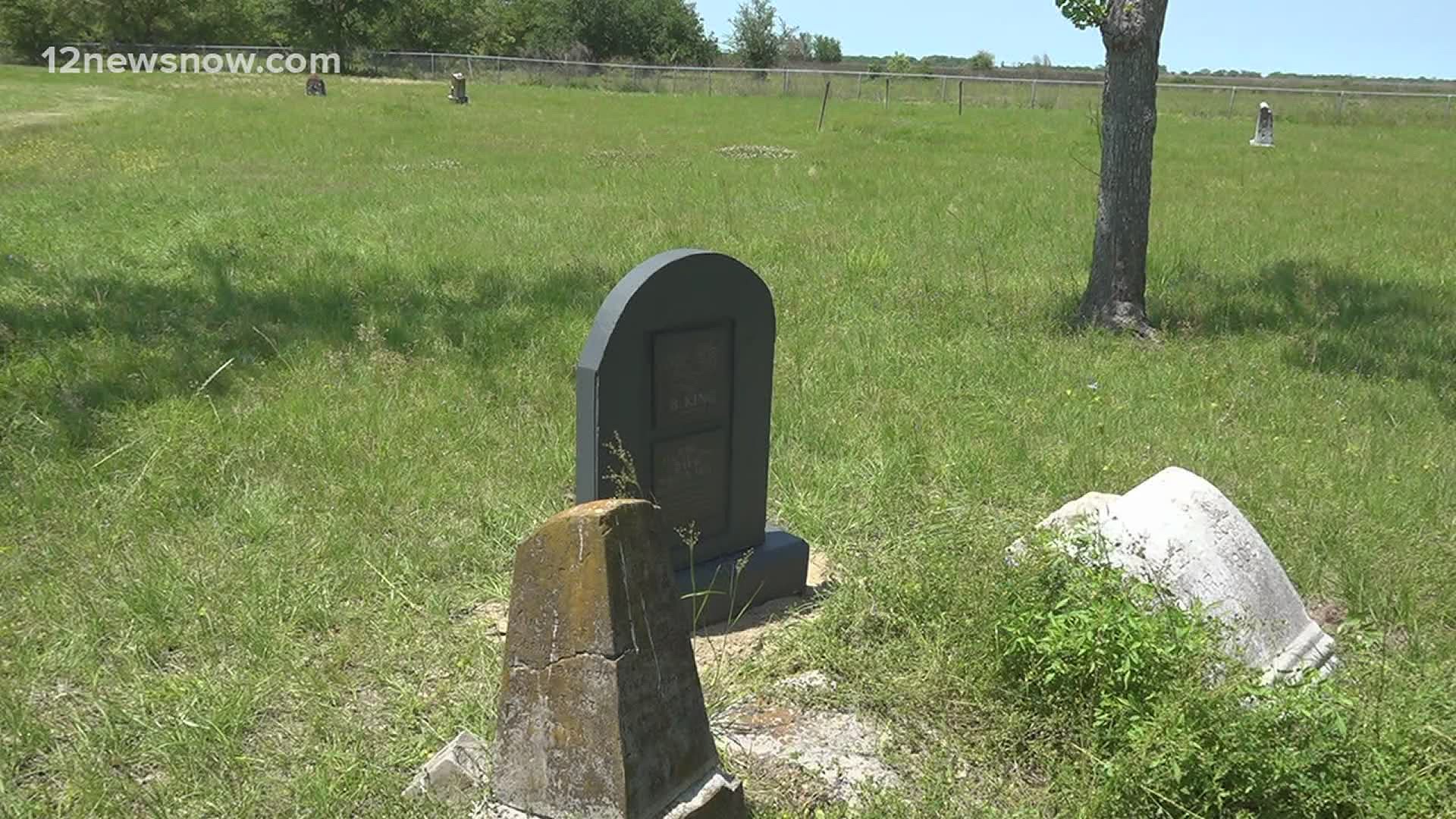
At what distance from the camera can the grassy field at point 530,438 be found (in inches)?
133

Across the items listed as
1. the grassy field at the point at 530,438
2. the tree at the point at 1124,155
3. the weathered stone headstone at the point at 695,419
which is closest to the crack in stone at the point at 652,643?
the grassy field at the point at 530,438

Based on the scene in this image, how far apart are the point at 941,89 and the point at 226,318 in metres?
34.0

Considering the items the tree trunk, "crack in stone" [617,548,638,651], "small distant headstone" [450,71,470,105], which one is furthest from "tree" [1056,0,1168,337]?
"small distant headstone" [450,71,470,105]

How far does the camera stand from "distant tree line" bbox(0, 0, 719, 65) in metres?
59.7

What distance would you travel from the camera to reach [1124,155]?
27.1ft

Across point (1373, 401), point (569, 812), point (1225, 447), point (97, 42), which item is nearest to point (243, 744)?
point (569, 812)

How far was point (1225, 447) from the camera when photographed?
5.87 meters

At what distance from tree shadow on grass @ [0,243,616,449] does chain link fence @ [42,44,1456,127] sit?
24452 mm

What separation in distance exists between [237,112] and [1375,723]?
85.8 feet

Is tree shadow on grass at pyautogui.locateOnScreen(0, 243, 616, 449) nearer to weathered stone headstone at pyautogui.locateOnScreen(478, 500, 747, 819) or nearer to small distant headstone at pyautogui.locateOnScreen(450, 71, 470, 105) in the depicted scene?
weathered stone headstone at pyautogui.locateOnScreen(478, 500, 747, 819)

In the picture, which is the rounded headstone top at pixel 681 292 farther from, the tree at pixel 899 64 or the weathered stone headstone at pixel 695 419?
the tree at pixel 899 64

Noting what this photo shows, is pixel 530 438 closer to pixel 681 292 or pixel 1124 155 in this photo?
pixel 681 292

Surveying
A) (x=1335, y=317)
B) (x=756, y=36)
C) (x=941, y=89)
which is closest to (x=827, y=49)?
(x=756, y=36)

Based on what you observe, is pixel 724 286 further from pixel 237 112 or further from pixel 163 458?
pixel 237 112
